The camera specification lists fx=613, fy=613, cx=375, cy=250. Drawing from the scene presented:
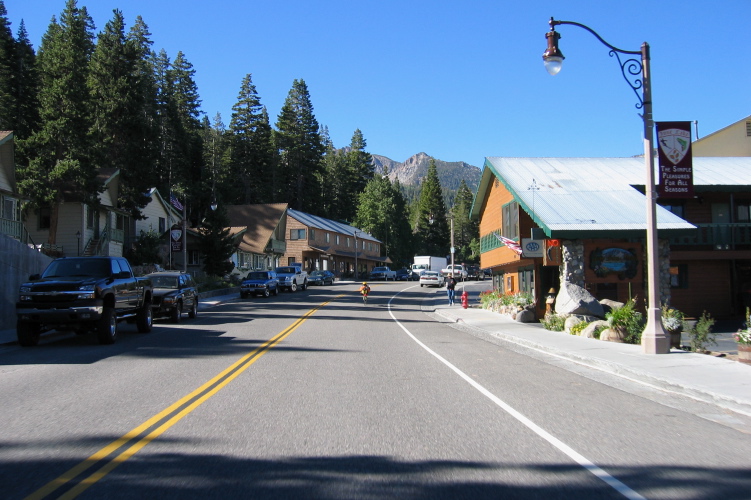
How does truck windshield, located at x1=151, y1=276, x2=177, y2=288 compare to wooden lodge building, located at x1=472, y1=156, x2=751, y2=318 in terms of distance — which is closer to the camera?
truck windshield, located at x1=151, y1=276, x2=177, y2=288

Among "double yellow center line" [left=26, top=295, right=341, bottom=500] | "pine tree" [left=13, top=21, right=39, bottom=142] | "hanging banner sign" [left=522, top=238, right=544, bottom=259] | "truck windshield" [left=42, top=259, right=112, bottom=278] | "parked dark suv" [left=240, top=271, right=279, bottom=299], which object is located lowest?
"double yellow center line" [left=26, top=295, right=341, bottom=500]

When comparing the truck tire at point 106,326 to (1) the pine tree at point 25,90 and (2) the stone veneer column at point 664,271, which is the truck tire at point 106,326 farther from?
(1) the pine tree at point 25,90

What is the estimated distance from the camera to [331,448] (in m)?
6.18

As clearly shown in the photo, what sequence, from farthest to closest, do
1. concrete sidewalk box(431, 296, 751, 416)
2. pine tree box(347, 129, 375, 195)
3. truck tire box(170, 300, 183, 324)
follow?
pine tree box(347, 129, 375, 195) < truck tire box(170, 300, 183, 324) < concrete sidewalk box(431, 296, 751, 416)

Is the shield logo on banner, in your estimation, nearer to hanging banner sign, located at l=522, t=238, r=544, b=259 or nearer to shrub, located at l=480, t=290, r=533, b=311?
hanging banner sign, located at l=522, t=238, r=544, b=259

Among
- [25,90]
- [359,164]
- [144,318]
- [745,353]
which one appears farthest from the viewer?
[359,164]

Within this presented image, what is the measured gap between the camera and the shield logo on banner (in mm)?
13781

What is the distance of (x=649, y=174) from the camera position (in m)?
13.4

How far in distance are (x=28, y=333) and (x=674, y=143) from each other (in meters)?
15.9

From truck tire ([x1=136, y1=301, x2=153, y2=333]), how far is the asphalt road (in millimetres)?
5047

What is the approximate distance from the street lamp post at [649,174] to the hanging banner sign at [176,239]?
2814 cm

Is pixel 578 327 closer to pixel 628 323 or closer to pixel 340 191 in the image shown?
pixel 628 323

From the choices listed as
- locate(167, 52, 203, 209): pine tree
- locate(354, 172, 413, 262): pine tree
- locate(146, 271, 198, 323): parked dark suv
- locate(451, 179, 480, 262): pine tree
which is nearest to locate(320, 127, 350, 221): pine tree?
locate(354, 172, 413, 262): pine tree

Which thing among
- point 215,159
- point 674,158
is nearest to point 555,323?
point 674,158
